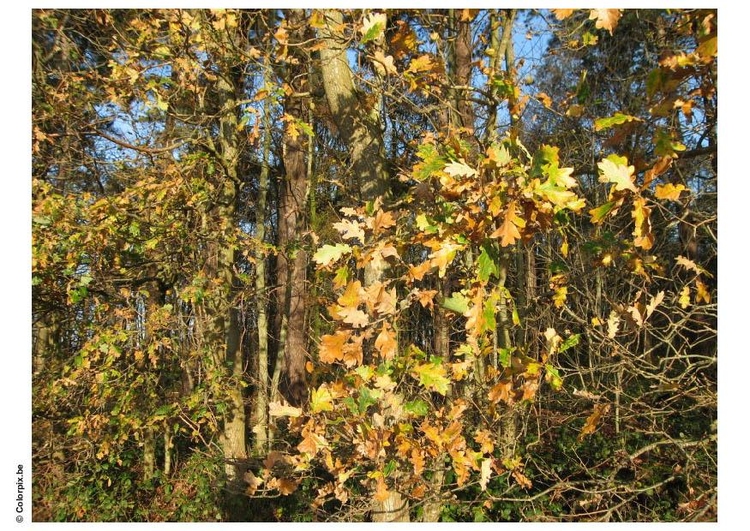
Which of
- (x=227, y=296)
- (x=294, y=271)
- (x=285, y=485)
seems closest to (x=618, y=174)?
(x=285, y=485)

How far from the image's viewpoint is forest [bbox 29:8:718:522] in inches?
80.9

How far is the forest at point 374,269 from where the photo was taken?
2.05 metres

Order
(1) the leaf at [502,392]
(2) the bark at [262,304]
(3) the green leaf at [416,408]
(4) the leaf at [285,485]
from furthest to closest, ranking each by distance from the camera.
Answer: (2) the bark at [262,304], (4) the leaf at [285,485], (1) the leaf at [502,392], (3) the green leaf at [416,408]

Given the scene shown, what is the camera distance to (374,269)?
307 centimetres

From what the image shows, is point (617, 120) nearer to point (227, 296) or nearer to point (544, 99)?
point (544, 99)

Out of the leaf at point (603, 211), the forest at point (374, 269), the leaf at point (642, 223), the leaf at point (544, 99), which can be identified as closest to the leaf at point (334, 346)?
the forest at point (374, 269)

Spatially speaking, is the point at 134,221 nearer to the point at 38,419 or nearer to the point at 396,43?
the point at 38,419

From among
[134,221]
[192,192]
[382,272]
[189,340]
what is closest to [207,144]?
[192,192]

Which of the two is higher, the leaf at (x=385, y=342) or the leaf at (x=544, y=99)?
the leaf at (x=544, y=99)

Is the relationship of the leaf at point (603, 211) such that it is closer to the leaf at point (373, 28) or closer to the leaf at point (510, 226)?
the leaf at point (510, 226)

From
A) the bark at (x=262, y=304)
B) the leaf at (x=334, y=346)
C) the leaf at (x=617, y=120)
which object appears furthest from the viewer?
the bark at (x=262, y=304)

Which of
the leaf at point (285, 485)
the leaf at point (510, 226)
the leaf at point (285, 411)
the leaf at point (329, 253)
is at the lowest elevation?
the leaf at point (285, 485)
